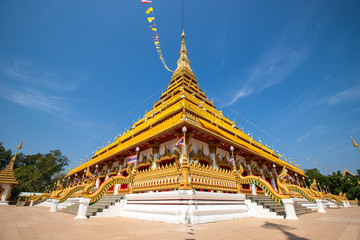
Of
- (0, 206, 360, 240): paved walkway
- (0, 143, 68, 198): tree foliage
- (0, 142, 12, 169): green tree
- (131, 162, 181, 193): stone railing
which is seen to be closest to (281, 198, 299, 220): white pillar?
(0, 206, 360, 240): paved walkway

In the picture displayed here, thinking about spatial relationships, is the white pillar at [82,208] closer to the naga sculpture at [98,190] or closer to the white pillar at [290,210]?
the naga sculpture at [98,190]

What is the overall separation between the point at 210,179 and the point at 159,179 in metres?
2.35

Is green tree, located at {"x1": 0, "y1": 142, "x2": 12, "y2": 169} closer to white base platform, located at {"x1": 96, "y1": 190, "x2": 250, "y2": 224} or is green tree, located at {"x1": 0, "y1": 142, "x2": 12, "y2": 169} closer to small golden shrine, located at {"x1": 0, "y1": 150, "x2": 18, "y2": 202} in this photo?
small golden shrine, located at {"x1": 0, "y1": 150, "x2": 18, "y2": 202}

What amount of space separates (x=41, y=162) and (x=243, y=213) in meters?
54.8

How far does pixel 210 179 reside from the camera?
7293 millimetres

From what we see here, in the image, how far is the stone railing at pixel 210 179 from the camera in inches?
263

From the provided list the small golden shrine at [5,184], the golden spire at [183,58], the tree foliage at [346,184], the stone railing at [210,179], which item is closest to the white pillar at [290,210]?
the stone railing at [210,179]

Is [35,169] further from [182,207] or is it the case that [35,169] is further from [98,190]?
[182,207]

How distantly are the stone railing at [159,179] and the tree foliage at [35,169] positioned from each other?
36.6m

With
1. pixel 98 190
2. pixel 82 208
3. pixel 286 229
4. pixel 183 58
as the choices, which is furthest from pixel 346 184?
pixel 82 208

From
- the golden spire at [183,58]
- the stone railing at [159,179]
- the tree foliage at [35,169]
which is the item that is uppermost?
the golden spire at [183,58]

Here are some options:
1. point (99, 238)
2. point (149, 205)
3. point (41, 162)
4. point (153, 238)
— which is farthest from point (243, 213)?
point (41, 162)

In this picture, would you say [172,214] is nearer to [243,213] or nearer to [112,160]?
[243,213]

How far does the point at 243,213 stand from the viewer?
7.90 metres
